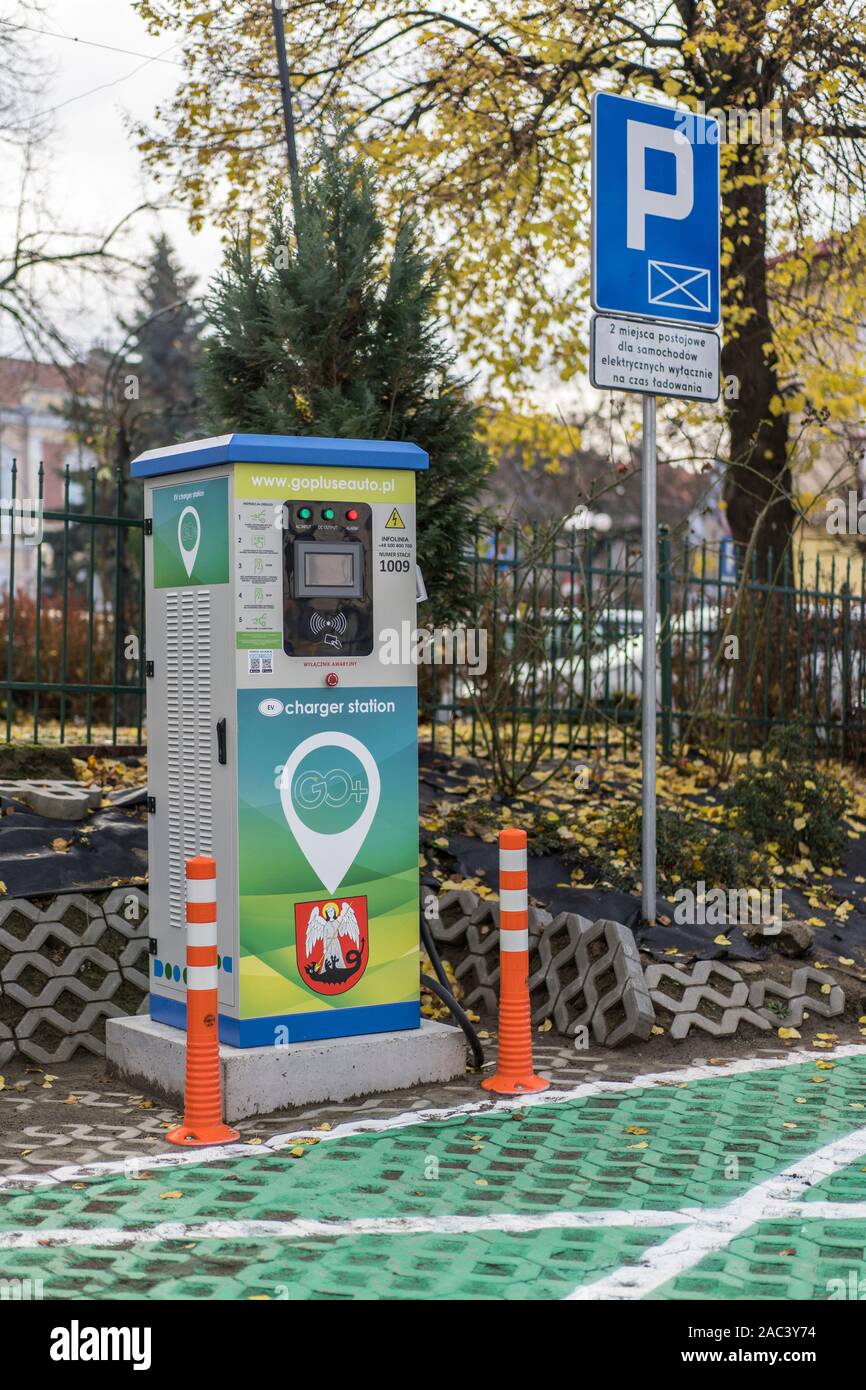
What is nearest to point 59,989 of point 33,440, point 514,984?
point 514,984

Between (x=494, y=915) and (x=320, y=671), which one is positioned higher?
(x=320, y=671)

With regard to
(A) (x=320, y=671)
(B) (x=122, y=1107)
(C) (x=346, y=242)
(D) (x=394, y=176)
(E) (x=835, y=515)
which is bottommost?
(B) (x=122, y=1107)

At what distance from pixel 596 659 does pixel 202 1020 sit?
24.3 feet

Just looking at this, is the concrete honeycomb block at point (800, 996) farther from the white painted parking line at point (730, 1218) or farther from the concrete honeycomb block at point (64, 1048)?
the concrete honeycomb block at point (64, 1048)

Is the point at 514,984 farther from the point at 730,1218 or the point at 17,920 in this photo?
the point at 17,920

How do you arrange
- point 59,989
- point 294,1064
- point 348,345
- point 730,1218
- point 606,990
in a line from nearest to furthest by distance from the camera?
point 730,1218
point 294,1064
point 59,989
point 606,990
point 348,345

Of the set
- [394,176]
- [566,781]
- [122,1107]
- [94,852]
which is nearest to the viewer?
[122,1107]

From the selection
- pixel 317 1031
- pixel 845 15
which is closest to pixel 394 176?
pixel 845 15

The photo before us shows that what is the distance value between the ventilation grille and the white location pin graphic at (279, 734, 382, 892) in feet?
1.01

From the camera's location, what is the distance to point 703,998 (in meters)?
6.88

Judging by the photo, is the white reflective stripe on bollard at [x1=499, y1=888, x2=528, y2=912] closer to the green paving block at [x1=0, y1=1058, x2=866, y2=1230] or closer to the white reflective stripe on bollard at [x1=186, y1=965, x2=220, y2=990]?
the green paving block at [x1=0, y1=1058, x2=866, y2=1230]

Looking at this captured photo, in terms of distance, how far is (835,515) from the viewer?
1072 centimetres
